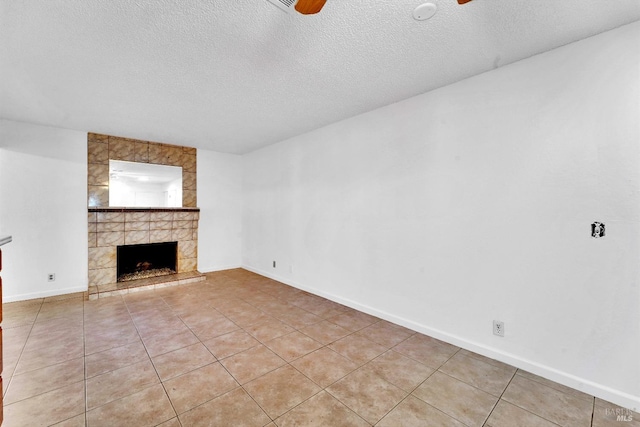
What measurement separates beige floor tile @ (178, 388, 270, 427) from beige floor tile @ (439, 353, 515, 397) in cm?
144

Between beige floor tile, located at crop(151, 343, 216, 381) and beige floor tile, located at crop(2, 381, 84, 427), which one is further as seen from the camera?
beige floor tile, located at crop(151, 343, 216, 381)

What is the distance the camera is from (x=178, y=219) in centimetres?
496

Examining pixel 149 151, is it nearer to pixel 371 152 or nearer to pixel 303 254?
pixel 303 254

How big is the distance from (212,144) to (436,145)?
3835mm

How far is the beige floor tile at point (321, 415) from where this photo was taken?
5.22ft

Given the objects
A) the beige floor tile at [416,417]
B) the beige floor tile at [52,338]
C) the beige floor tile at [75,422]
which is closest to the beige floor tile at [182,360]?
the beige floor tile at [75,422]

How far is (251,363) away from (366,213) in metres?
1.99

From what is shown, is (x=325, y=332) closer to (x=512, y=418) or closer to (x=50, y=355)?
(x=512, y=418)

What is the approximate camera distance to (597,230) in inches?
73.4

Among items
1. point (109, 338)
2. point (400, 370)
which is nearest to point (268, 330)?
point (400, 370)

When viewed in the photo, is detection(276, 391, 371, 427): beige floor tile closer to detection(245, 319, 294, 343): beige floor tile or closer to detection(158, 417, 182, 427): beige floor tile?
detection(158, 417, 182, 427): beige floor tile

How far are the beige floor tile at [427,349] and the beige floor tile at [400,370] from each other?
81 mm

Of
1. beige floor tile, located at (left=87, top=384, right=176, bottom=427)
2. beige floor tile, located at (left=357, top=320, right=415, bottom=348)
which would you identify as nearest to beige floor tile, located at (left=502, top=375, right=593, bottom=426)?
beige floor tile, located at (left=357, top=320, right=415, bottom=348)

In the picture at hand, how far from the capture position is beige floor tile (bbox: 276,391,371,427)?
1.59 meters
